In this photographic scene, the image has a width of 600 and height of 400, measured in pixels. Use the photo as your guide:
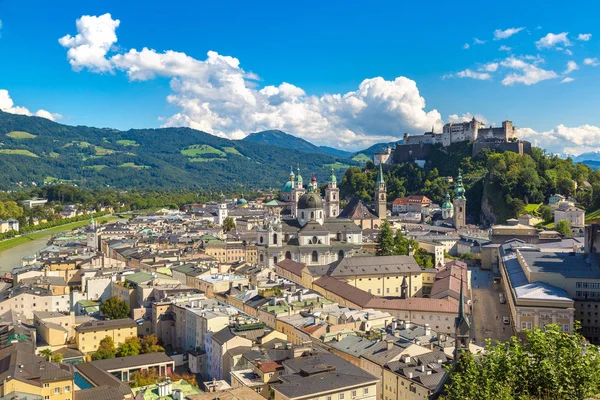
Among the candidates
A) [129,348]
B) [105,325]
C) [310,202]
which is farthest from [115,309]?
[310,202]

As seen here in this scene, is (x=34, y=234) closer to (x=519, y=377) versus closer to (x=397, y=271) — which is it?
(x=397, y=271)

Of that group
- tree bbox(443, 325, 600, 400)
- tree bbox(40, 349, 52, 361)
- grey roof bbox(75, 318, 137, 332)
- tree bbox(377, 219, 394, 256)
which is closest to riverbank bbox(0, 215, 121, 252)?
tree bbox(377, 219, 394, 256)

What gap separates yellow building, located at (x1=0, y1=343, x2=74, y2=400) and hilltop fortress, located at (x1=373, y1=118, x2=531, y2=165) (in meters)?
82.7

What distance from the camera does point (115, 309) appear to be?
3866cm

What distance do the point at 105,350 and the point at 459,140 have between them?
Result: 83.7 meters

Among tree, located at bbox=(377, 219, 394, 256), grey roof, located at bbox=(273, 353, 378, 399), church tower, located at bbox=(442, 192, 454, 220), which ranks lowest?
grey roof, located at bbox=(273, 353, 378, 399)

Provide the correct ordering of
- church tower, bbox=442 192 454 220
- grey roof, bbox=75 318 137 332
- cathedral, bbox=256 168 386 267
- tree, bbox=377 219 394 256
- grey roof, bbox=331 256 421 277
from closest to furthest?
grey roof, bbox=75 318 137 332, grey roof, bbox=331 256 421 277, cathedral, bbox=256 168 386 267, tree, bbox=377 219 394 256, church tower, bbox=442 192 454 220

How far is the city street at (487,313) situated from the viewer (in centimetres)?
3697

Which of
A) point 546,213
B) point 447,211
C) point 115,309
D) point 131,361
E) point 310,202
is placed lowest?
point 131,361

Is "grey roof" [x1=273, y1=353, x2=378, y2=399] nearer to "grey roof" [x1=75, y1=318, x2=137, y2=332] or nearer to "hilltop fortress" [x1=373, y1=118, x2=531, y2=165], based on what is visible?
"grey roof" [x1=75, y1=318, x2=137, y2=332]

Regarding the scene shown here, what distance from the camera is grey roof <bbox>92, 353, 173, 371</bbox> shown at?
2978 centimetres

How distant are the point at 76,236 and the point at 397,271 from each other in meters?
51.9

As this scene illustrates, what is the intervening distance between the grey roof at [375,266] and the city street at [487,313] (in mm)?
5608

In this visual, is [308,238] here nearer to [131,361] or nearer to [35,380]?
[131,361]
